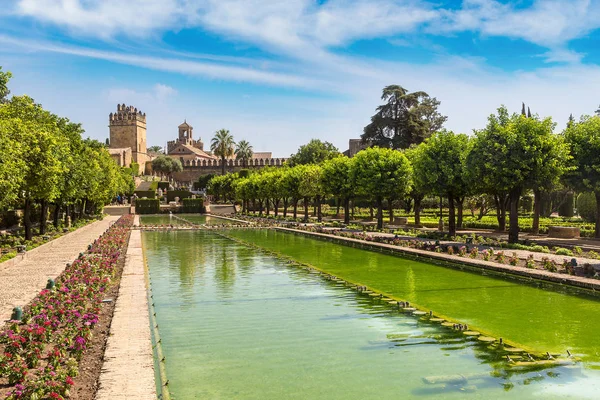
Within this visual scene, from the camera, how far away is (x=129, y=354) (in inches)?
300

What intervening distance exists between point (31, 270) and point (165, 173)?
4451 inches

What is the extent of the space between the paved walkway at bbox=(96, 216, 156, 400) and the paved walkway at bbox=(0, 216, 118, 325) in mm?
1900

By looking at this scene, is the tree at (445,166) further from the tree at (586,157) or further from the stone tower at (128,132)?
the stone tower at (128,132)

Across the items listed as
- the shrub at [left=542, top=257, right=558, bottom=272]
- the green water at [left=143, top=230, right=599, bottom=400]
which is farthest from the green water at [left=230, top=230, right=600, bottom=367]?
the shrub at [left=542, top=257, right=558, bottom=272]

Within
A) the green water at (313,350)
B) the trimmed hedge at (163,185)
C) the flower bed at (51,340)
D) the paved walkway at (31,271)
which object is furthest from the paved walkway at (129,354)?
the trimmed hedge at (163,185)

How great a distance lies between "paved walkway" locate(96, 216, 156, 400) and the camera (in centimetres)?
635

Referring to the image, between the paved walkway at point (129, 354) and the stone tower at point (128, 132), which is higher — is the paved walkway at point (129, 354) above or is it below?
below

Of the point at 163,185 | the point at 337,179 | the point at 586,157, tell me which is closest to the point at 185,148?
the point at 163,185

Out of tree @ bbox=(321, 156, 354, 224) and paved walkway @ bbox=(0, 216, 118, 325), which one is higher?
tree @ bbox=(321, 156, 354, 224)

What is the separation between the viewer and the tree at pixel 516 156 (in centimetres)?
2122

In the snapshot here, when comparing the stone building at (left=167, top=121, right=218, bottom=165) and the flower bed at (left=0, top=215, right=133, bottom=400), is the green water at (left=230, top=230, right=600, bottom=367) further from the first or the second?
the stone building at (left=167, top=121, right=218, bottom=165)

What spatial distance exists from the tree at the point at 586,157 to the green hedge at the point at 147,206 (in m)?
51.0

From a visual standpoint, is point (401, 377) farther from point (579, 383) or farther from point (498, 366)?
point (579, 383)

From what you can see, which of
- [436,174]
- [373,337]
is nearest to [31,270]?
[373,337]
